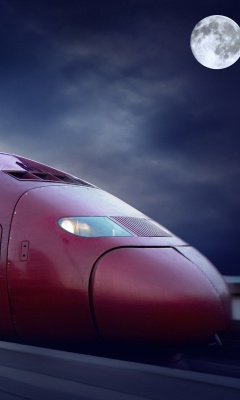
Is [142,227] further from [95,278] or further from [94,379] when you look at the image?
[94,379]

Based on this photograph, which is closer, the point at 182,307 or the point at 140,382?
the point at 140,382

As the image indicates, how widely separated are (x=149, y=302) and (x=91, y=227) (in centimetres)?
95

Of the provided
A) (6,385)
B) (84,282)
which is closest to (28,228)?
(84,282)

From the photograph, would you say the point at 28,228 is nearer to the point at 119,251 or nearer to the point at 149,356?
the point at 119,251

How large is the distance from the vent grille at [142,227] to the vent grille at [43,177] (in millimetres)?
963

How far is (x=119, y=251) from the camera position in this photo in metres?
4.63

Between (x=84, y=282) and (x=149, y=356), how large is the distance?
98cm

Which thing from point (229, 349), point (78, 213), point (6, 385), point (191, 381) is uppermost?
point (78, 213)

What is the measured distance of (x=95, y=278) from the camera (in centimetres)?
452

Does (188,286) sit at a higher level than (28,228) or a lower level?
lower

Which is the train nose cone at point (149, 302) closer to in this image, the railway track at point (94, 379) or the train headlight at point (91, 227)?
the train headlight at point (91, 227)

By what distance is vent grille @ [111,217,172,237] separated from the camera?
5.12m

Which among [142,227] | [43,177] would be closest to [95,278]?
[142,227]

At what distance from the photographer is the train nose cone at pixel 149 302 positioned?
438 centimetres
